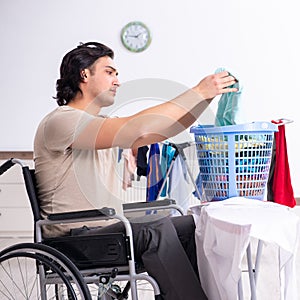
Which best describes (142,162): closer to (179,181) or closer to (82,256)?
(179,181)

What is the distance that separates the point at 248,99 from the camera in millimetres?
4840

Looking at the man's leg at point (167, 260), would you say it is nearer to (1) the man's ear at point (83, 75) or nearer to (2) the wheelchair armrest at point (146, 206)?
(2) the wheelchair armrest at point (146, 206)

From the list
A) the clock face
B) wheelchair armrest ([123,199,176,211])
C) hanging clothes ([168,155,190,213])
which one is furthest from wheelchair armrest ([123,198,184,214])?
the clock face

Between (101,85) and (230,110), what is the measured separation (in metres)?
0.60

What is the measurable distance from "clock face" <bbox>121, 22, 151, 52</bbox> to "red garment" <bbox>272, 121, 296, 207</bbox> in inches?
74.7

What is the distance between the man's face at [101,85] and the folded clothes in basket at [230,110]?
0.51 metres

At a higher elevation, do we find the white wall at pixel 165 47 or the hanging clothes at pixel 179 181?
the white wall at pixel 165 47

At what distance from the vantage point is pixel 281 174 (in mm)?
3439

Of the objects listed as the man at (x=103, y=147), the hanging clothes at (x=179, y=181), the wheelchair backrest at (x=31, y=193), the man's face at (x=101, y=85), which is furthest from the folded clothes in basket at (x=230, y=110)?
the hanging clothes at (x=179, y=181)

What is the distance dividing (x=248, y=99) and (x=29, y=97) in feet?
5.94

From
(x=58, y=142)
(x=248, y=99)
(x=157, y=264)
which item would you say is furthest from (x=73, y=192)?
(x=248, y=99)

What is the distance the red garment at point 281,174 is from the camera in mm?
3363

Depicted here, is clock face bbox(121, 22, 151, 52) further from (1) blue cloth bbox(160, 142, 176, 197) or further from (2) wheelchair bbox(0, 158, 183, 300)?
(2) wheelchair bbox(0, 158, 183, 300)

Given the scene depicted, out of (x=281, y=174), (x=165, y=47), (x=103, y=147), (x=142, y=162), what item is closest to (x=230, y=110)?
(x=103, y=147)
